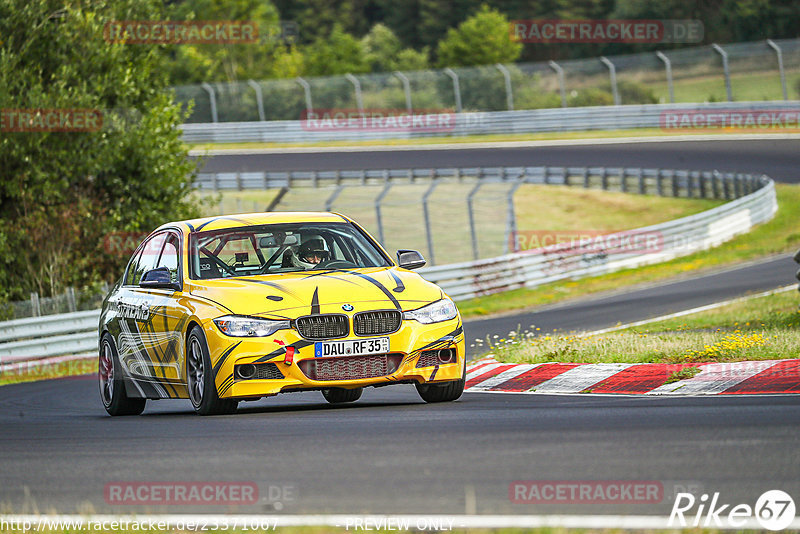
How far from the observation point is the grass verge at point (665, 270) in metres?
25.8

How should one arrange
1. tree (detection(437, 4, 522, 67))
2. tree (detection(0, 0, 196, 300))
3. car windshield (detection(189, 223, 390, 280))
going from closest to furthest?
car windshield (detection(189, 223, 390, 280)) → tree (detection(0, 0, 196, 300)) → tree (detection(437, 4, 522, 67))

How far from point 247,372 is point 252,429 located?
0.91m

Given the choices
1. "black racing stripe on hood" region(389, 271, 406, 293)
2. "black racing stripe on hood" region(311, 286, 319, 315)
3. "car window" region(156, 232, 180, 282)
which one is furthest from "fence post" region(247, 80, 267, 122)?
"black racing stripe on hood" region(311, 286, 319, 315)

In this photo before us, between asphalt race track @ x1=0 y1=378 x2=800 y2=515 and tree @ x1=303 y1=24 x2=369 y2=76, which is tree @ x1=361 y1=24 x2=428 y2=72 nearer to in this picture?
tree @ x1=303 y1=24 x2=369 y2=76

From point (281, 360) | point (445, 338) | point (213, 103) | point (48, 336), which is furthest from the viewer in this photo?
point (213, 103)

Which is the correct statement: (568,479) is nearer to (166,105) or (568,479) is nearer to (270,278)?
(270,278)

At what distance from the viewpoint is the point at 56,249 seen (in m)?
24.9

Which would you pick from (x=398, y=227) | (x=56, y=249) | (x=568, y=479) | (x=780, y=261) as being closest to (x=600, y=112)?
(x=398, y=227)

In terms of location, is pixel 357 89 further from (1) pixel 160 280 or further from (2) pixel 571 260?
(1) pixel 160 280

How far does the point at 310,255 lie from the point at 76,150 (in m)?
15.1

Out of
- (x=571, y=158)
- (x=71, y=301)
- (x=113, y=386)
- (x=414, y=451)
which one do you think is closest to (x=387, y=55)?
(x=571, y=158)

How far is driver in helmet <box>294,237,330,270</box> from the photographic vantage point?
10336 mm

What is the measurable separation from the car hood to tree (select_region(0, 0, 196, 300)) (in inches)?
571

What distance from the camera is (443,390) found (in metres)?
9.84
